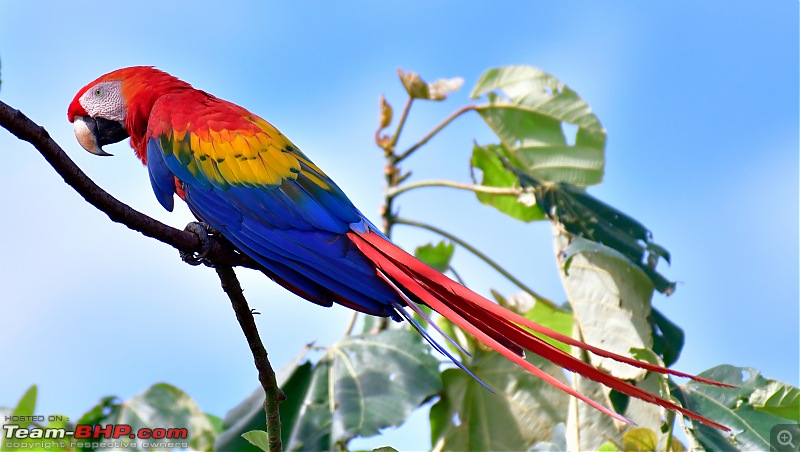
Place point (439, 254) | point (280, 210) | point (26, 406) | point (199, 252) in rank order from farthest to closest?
1. point (439, 254)
2. point (26, 406)
3. point (280, 210)
4. point (199, 252)

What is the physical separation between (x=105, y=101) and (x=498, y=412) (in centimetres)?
143

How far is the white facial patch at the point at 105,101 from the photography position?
2.10 metres

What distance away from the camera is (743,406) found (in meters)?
1.97

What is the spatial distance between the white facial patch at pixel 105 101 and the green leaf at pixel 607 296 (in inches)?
50.8

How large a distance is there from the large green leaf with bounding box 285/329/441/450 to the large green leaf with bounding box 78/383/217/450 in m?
0.31

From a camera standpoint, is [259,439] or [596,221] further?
[596,221]

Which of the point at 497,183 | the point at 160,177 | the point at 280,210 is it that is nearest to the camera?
the point at 280,210

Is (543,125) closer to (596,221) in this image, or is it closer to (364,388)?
(596,221)

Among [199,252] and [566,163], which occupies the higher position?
[566,163]

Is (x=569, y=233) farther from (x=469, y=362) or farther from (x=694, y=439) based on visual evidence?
(x=694, y=439)

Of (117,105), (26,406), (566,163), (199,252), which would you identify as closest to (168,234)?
(199,252)

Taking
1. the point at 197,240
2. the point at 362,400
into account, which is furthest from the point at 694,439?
the point at 197,240

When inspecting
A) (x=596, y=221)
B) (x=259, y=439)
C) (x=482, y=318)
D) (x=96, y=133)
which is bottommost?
(x=259, y=439)

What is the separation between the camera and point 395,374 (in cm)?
229
